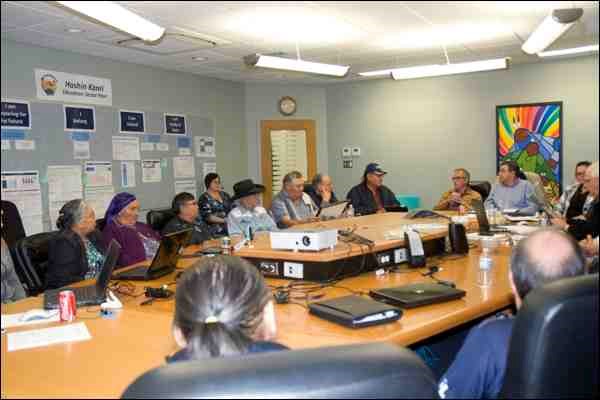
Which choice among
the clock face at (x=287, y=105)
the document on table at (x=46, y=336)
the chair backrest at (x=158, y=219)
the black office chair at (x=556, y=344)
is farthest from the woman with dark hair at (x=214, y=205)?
the black office chair at (x=556, y=344)

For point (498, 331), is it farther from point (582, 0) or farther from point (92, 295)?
point (582, 0)

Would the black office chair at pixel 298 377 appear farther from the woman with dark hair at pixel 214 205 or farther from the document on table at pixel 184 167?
the document on table at pixel 184 167

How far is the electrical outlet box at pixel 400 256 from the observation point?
3.06 metres

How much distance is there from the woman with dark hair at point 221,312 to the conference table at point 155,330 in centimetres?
34

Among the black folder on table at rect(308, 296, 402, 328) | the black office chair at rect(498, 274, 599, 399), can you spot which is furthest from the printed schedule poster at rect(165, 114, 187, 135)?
the black office chair at rect(498, 274, 599, 399)

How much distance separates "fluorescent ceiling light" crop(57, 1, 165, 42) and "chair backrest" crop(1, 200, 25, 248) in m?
1.99

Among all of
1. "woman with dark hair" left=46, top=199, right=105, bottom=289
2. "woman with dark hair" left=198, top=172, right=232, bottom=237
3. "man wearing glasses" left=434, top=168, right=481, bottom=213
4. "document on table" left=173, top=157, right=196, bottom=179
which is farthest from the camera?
"document on table" left=173, top=157, right=196, bottom=179

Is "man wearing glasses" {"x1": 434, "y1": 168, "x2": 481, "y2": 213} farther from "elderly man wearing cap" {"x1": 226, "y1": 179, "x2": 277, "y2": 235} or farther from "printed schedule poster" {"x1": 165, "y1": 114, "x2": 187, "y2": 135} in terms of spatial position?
"printed schedule poster" {"x1": 165, "y1": 114, "x2": 187, "y2": 135}

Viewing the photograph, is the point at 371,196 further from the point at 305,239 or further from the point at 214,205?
the point at 305,239

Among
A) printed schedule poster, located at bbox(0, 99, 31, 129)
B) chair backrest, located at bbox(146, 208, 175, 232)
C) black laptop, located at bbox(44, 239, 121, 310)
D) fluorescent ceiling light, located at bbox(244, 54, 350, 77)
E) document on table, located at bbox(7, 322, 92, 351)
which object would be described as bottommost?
document on table, located at bbox(7, 322, 92, 351)

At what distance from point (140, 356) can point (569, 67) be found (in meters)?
6.37

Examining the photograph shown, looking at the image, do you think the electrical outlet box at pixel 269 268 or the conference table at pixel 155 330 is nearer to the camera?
the conference table at pixel 155 330

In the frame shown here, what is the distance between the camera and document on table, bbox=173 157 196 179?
6.60 m

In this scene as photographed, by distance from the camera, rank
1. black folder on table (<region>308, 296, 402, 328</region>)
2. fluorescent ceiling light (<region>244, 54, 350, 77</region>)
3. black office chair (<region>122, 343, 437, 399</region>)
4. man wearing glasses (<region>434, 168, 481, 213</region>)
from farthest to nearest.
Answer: man wearing glasses (<region>434, 168, 481, 213</region>) → fluorescent ceiling light (<region>244, 54, 350, 77</region>) → black folder on table (<region>308, 296, 402, 328</region>) → black office chair (<region>122, 343, 437, 399</region>)
